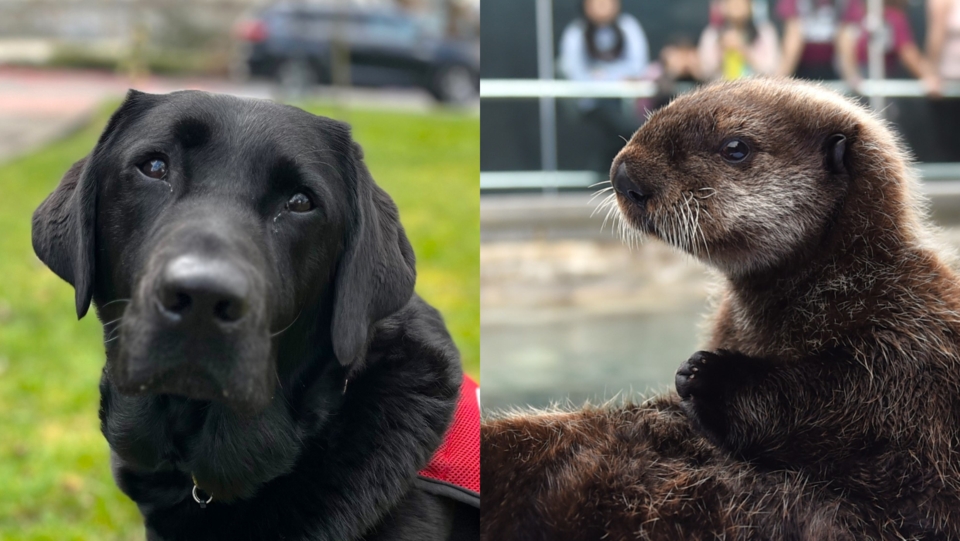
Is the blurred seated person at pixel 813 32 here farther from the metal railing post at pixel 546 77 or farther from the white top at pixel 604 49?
the metal railing post at pixel 546 77

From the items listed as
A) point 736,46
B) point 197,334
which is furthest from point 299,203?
point 736,46

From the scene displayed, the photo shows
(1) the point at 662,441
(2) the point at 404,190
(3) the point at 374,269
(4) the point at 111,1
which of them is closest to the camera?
(1) the point at 662,441

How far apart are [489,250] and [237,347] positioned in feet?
1.74

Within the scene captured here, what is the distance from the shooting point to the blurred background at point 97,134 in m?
4.60

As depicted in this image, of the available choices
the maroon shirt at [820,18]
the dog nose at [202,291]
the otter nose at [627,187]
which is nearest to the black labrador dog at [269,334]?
the dog nose at [202,291]

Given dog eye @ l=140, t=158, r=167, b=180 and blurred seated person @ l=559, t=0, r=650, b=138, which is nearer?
blurred seated person @ l=559, t=0, r=650, b=138

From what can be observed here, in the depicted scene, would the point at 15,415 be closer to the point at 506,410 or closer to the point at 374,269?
the point at 374,269

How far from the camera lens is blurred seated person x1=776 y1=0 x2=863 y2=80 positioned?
128 centimetres

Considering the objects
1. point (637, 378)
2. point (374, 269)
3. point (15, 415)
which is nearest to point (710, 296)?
point (637, 378)

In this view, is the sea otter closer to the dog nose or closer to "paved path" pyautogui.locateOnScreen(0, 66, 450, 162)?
the dog nose

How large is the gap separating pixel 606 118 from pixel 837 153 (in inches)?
14.0

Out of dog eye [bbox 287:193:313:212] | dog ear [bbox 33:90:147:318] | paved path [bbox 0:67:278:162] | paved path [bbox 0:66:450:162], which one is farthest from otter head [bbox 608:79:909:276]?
paved path [bbox 0:67:278:162]

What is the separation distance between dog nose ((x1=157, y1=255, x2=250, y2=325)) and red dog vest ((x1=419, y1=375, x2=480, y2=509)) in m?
0.61

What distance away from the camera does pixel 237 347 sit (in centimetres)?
145
